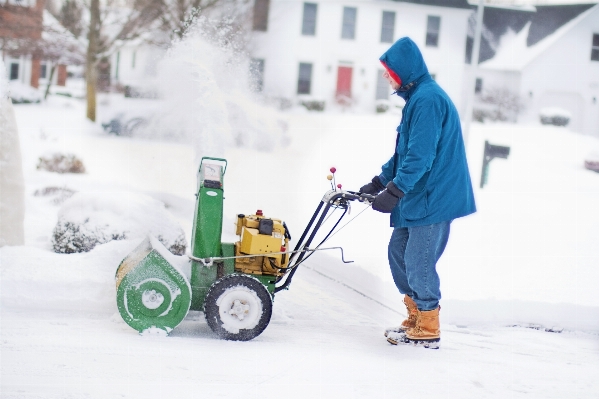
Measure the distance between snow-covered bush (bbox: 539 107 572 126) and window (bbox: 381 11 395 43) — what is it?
1.76 m

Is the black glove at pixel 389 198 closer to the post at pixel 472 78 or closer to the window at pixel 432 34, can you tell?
the post at pixel 472 78

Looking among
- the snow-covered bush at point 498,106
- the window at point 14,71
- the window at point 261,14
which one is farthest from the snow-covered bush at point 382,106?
the window at point 14,71

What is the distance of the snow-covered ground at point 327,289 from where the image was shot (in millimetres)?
2773

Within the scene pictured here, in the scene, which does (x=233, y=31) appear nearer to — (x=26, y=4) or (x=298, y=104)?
(x=298, y=104)

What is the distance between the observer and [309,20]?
270 inches

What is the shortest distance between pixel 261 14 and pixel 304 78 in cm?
80

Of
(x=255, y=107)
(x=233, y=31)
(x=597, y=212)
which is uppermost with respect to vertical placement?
(x=233, y=31)

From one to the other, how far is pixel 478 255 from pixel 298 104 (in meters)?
2.82

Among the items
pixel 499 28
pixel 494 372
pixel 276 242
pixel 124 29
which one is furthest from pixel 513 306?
pixel 124 29

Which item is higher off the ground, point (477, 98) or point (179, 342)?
point (477, 98)

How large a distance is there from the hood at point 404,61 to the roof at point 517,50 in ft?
11.5

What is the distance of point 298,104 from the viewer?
7.05 metres

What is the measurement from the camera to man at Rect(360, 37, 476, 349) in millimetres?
3078

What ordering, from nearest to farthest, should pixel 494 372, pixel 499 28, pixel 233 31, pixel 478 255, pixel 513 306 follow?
1. pixel 494 372
2. pixel 513 306
3. pixel 478 255
4. pixel 233 31
5. pixel 499 28
